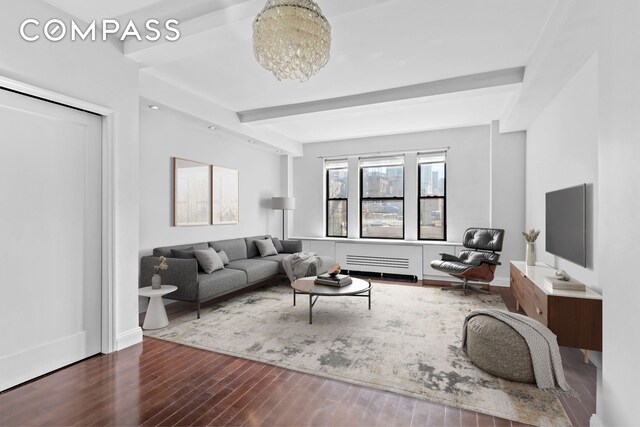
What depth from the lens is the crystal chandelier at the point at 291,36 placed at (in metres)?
1.88

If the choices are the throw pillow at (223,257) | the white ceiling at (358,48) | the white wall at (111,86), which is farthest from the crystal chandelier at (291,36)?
the throw pillow at (223,257)

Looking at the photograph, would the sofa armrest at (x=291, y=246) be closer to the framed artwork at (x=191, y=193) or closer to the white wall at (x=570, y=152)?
the framed artwork at (x=191, y=193)

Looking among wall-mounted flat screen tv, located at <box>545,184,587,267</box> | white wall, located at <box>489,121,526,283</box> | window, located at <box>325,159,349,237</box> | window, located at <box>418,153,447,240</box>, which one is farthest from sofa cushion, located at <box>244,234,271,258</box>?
wall-mounted flat screen tv, located at <box>545,184,587,267</box>

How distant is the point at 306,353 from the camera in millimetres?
2973

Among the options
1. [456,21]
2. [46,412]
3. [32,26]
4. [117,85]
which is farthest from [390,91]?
[46,412]

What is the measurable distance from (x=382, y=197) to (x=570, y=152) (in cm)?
389

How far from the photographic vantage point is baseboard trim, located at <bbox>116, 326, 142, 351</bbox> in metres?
3.03

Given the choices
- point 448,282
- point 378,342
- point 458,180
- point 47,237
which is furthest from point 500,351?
point 458,180

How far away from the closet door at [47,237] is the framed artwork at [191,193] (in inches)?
71.1

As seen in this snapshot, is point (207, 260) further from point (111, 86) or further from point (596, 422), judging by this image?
point (596, 422)

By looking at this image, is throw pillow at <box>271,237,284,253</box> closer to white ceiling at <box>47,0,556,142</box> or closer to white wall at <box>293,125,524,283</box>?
white wall at <box>293,125,524,283</box>

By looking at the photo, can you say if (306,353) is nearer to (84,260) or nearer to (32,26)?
(84,260)

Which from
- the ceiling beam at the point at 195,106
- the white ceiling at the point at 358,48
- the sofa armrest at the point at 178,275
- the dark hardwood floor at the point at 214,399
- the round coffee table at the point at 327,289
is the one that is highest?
the white ceiling at the point at 358,48

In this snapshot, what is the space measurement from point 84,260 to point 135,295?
0.58 metres
